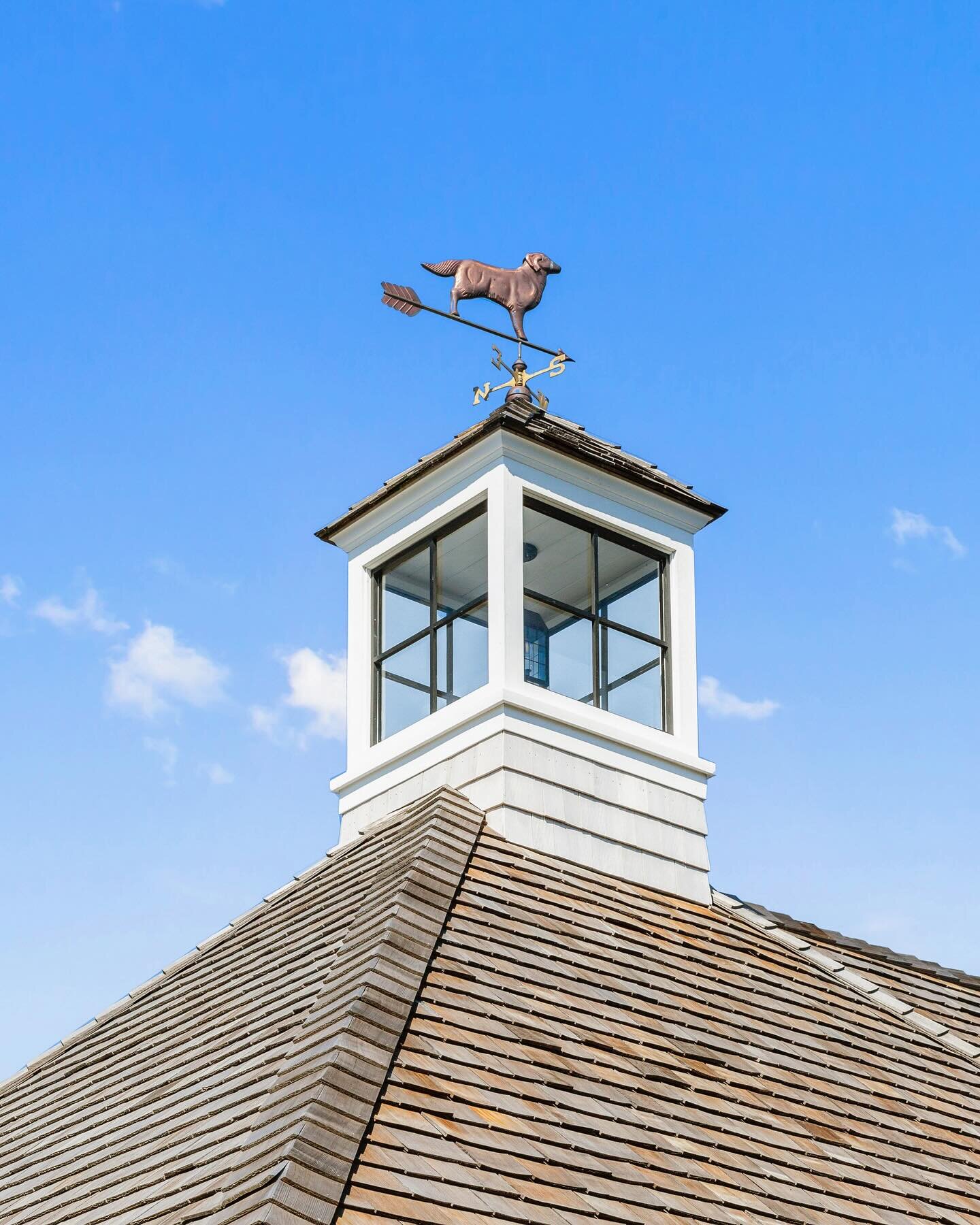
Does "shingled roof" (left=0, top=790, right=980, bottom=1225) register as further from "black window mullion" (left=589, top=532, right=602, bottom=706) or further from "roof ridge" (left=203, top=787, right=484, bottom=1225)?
"black window mullion" (left=589, top=532, right=602, bottom=706)

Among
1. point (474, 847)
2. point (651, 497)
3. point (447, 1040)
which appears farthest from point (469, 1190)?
point (651, 497)

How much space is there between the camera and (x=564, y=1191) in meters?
7.21

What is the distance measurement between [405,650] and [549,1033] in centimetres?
442

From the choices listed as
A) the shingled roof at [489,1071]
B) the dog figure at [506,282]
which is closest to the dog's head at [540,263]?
the dog figure at [506,282]

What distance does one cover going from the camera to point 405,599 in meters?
12.5

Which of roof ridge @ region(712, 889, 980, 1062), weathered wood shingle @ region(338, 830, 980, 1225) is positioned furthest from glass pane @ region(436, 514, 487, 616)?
roof ridge @ region(712, 889, 980, 1062)

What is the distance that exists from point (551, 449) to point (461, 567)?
3.51 ft

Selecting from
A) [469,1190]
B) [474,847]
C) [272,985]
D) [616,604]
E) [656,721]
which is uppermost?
[616,604]

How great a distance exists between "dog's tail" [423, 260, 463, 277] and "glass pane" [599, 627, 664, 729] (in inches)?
109

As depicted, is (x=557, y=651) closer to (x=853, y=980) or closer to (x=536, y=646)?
(x=536, y=646)

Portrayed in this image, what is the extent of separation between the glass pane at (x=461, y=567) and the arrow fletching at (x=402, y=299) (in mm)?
1533

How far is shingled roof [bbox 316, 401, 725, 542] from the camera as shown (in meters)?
11.6

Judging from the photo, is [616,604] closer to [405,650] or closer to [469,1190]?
[405,650]

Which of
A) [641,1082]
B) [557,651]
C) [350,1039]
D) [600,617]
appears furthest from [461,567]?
[350,1039]
